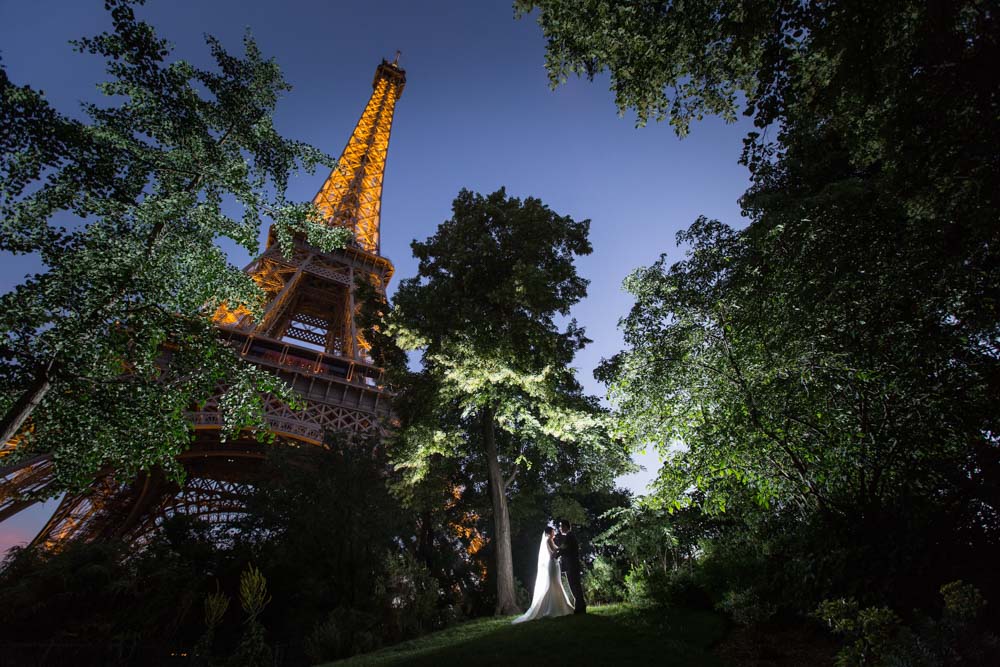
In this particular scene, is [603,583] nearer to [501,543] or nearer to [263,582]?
[501,543]

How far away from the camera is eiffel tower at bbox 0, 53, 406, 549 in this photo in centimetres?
2297

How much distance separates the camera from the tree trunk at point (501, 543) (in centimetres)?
1012

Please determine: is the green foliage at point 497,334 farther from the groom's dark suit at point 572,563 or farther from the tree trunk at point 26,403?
the tree trunk at point 26,403

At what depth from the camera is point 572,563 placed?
26.8 ft

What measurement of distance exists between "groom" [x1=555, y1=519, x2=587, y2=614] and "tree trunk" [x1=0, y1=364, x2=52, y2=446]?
323 inches

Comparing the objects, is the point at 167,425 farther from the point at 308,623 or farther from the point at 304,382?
the point at 304,382

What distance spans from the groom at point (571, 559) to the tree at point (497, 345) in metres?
2.40

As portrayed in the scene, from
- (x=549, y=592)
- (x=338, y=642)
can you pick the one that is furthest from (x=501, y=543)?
Result: (x=338, y=642)

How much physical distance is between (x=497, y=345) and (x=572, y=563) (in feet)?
16.8

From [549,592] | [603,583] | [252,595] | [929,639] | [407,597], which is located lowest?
[929,639]

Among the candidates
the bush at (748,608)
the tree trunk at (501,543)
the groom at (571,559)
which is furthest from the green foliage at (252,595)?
the bush at (748,608)

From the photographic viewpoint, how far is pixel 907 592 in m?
5.32

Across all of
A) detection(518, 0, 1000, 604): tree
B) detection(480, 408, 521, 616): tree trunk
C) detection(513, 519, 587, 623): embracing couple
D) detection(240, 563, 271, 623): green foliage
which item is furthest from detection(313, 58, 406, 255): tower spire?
detection(518, 0, 1000, 604): tree

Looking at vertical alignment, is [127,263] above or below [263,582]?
above
